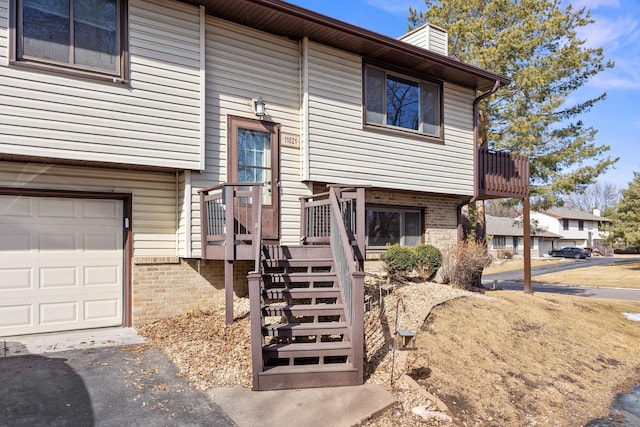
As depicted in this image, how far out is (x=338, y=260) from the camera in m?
6.60

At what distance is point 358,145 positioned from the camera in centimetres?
977

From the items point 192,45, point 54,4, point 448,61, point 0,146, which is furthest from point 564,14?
point 0,146

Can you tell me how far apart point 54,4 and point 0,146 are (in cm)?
223

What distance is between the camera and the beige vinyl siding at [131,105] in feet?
20.6

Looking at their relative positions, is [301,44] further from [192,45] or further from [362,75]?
[192,45]

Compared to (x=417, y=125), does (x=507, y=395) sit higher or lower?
lower

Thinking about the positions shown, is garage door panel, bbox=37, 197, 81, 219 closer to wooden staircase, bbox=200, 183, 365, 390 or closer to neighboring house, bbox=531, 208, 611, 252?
wooden staircase, bbox=200, 183, 365, 390

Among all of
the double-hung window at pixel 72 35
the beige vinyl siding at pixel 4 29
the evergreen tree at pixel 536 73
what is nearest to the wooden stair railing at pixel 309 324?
the double-hung window at pixel 72 35

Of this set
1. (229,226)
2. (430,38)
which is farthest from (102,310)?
(430,38)

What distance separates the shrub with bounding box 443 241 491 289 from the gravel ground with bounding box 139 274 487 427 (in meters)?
1.69

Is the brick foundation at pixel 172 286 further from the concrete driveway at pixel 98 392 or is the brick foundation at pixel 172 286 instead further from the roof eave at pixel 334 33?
the roof eave at pixel 334 33

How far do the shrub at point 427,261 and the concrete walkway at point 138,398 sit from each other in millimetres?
5061

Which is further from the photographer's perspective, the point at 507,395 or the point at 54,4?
the point at 54,4

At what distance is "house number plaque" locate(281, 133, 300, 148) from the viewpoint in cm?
895
